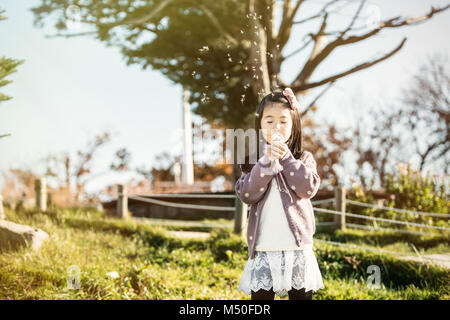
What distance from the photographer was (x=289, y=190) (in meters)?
2.17

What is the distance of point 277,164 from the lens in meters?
2.10

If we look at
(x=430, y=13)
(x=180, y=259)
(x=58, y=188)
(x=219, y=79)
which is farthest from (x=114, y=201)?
(x=430, y=13)

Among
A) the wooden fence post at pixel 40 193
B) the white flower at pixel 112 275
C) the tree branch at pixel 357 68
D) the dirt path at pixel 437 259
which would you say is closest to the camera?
the white flower at pixel 112 275

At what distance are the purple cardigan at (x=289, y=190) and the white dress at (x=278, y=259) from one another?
0.12ft

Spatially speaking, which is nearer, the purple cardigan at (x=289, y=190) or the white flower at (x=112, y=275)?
the purple cardigan at (x=289, y=190)

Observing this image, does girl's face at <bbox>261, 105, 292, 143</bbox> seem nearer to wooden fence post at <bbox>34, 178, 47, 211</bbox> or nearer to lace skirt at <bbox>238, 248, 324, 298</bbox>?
lace skirt at <bbox>238, 248, 324, 298</bbox>

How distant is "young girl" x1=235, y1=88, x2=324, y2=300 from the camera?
210cm

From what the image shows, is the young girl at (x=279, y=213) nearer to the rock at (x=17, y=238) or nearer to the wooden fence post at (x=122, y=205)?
the rock at (x=17, y=238)

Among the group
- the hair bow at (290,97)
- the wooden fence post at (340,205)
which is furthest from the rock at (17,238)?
the wooden fence post at (340,205)

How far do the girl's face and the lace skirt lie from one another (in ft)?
2.20

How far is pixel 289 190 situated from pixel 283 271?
462 millimetres

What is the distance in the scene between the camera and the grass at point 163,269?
367 cm

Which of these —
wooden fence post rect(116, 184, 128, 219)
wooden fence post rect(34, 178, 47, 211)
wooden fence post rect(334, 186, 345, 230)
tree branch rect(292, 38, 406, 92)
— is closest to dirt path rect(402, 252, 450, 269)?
wooden fence post rect(334, 186, 345, 230)

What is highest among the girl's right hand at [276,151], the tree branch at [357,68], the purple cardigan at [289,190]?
the tree branch at [357,68]
